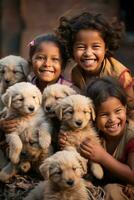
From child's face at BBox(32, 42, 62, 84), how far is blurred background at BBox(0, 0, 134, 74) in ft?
17.2

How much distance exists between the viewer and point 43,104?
4.59m

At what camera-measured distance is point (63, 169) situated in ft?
12.9

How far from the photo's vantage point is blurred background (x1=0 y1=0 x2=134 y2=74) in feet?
34.0

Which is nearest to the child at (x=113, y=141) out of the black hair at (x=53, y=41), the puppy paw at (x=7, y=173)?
the puppy paw at (x=7, y=173)

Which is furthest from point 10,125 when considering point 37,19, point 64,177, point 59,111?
point 37,19

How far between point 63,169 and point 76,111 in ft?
1.61

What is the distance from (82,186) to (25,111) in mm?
714

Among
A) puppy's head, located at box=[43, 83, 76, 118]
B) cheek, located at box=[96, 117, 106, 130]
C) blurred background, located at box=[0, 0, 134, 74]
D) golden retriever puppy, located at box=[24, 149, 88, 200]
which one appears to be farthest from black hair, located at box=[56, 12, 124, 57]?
blurred background, located at box=[0, 0, 134, 74]

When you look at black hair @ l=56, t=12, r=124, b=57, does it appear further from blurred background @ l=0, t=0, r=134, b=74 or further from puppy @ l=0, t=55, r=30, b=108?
blurred background @ l=0, t=0, r=134, b=74

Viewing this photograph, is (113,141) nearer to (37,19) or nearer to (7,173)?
(7,173)

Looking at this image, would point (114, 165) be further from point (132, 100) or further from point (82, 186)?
point (132, 100)

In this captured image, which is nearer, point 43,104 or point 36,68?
point 43,104

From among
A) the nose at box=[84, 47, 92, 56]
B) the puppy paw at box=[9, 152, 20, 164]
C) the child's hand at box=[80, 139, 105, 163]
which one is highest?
the nose at box=[84, 47, 92, 56]

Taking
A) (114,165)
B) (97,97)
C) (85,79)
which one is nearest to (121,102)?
(97,97)
